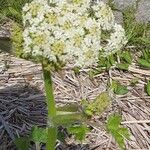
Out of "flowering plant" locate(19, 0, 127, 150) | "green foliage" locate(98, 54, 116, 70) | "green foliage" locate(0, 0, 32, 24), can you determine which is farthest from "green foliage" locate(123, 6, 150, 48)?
"flowering plant" locate(19, 0, 127, 150)

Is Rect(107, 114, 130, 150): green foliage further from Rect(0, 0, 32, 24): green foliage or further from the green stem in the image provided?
Rect(0, 0, 32, 24): green foliage

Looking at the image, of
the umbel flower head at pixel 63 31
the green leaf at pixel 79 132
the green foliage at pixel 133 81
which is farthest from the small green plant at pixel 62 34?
the green foliage at pixel 133 81

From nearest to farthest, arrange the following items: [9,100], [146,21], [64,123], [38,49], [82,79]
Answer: [38,49] → [64,123] → [9,100] → [82,79] → [146,21]

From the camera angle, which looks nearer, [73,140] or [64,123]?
[64,123]

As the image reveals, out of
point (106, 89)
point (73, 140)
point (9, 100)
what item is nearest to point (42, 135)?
point (73, 140)

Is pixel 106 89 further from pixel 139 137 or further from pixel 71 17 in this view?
pixel 71 17

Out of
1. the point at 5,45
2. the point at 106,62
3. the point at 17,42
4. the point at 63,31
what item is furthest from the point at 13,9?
the point at 63,31

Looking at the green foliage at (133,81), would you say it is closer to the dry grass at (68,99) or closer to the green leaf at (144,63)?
the dry grass at (68,99)

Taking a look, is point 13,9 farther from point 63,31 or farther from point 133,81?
point 63,31
